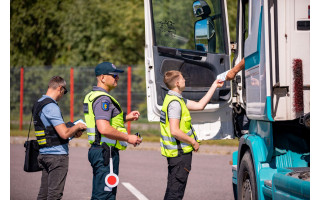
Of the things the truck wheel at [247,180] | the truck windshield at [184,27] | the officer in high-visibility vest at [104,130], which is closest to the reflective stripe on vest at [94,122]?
the officer in high-visibility vest at [104,130]

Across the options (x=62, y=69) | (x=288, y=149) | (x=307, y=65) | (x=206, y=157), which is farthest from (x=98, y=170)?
(x=62, y=69)

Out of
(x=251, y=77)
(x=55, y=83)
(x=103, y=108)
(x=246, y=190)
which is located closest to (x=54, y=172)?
(x=55, y=83)

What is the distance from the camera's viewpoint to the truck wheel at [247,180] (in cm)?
571

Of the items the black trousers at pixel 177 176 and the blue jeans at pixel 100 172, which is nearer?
the blue jeans at pixel 100 172

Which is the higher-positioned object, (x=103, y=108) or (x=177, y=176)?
(x=103, y=108)

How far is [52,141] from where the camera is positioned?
20.5 feet

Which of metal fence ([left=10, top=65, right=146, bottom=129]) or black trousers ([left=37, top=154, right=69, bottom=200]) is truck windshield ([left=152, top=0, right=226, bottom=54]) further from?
metal fence ([left=10, top=65, right=146, bottom=129])

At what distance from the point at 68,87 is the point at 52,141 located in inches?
566

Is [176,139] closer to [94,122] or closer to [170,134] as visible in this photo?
[170,134]

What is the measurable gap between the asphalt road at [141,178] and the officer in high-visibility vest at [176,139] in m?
2.98

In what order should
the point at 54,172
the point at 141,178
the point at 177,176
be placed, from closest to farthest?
the point at 177,176, the point at 54,172, the point at 141,178

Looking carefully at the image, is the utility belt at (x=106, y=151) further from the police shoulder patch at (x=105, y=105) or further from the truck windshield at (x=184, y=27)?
the truck windshield at (x=184, y=27)

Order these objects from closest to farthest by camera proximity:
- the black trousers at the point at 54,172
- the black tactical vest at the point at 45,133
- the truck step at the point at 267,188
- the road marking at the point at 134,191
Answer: the truck step at the point at 267,188
the black trousers at the point at 54,172
the black tactical vest at the point at 45,133
the road marking at the point at 134,191

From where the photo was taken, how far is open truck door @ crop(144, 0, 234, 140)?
7.58m
